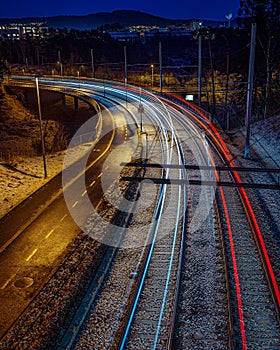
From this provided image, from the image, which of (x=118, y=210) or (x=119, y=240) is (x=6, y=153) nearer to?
(x=118, y=210)

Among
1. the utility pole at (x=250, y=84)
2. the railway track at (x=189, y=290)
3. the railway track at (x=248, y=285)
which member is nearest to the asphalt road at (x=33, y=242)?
the railway track at (x=189, y=290)

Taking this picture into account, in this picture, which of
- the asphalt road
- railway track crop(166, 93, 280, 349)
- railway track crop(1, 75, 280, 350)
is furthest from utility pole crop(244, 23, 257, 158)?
the asphalt road

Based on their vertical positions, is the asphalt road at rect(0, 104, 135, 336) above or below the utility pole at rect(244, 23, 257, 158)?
below

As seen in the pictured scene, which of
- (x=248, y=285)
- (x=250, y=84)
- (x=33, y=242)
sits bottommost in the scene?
(x=33, y=242)

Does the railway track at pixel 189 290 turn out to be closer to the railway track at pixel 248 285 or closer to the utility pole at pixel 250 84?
the railway track at pixel 248 285

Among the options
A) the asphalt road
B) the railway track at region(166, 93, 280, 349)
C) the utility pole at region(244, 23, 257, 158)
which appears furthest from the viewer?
the utility pole at region(244, 23, 257, 158)

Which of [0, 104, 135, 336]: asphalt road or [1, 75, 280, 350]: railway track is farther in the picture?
[0, 104, 135, 336]: asphalt road

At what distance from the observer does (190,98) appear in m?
46.2

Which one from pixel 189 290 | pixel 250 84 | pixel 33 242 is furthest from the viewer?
pixel 250 84

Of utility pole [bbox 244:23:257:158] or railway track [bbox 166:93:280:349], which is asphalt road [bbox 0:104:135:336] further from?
utility pole [bbox 244:23:257:158]

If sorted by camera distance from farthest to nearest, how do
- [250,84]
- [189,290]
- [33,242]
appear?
[250,84], [33,242], [189,290]

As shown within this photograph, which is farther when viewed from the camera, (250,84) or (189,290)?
(250,84)

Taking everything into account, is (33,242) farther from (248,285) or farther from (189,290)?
(248,285)

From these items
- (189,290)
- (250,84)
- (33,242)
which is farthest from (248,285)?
(250,84)
